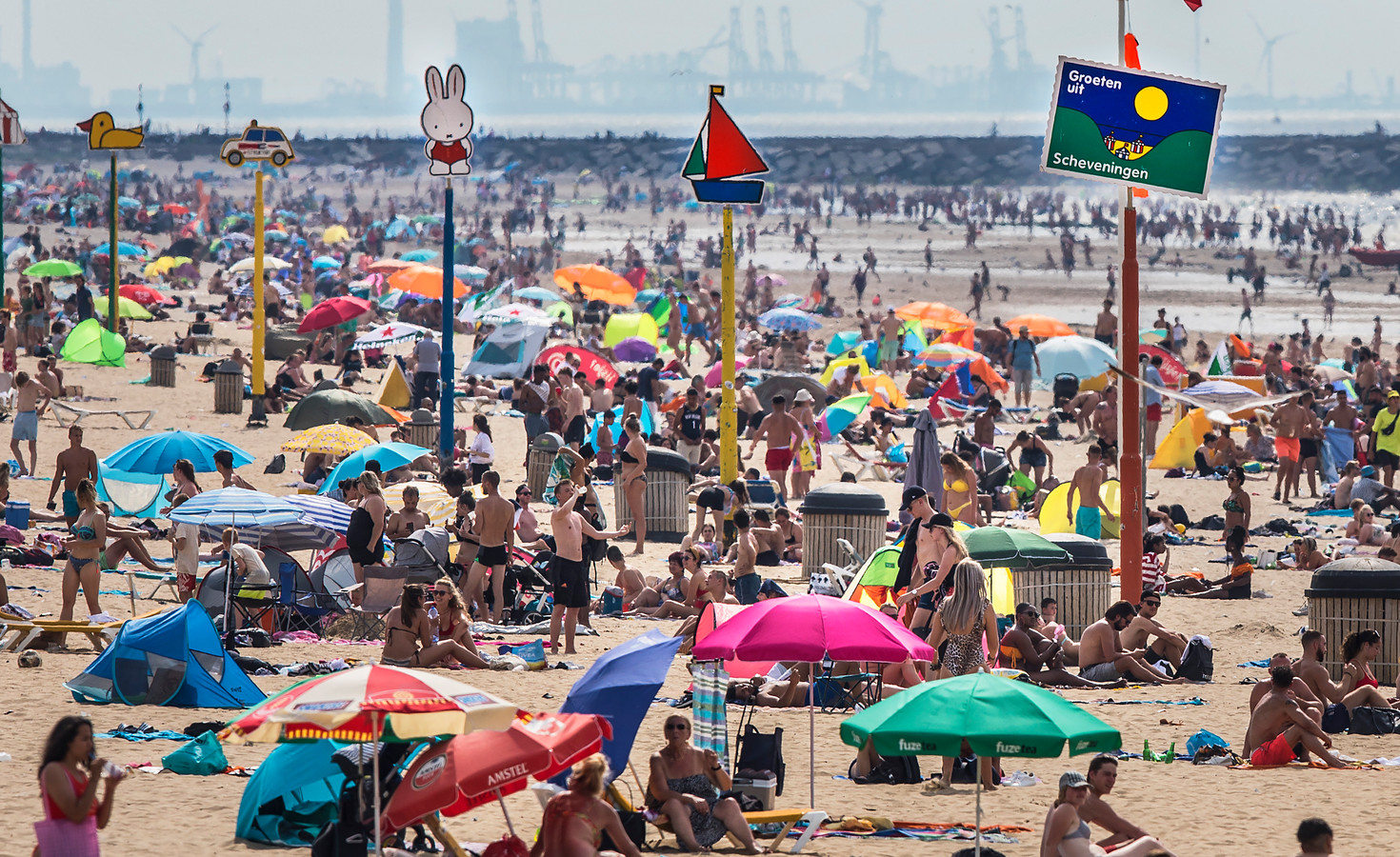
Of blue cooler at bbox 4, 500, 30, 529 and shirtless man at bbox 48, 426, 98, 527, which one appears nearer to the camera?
shirtless man at bbox 48, 426, 98, 527

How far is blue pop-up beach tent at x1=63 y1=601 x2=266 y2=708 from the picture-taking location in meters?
8.66

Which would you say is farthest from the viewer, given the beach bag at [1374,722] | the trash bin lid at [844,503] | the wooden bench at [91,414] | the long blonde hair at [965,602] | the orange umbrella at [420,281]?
the orange umbrella at [420,281]

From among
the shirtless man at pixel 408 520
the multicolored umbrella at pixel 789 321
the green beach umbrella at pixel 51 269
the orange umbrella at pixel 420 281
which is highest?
the green beach umbrella at pixel 51 269

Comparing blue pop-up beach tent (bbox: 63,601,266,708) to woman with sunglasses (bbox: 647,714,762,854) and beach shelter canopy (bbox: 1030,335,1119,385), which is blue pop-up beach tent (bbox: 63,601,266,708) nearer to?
woman with sunglasses (bbox: 647,714,762,854)

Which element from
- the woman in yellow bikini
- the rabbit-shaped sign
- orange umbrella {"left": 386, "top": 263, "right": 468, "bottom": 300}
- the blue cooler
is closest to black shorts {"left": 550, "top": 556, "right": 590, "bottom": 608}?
the woman in yellow bikini

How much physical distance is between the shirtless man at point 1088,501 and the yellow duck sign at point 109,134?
59.1 ft

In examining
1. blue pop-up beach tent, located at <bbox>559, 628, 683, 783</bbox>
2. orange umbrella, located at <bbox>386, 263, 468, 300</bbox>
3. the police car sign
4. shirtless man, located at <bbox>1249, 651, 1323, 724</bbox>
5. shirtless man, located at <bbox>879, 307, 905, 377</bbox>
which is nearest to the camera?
blue pop-up beach tent, located at <bbox>559, 628, 683, 783</bbox>

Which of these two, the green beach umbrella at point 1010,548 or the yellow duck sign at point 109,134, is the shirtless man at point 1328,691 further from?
the yellow duck sign at point 109,134

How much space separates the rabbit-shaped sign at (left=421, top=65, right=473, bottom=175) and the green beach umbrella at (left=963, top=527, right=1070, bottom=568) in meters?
7.08

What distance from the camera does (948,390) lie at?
24.0 m

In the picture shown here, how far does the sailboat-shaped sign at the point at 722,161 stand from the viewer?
46.1ft

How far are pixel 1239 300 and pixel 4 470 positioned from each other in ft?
121

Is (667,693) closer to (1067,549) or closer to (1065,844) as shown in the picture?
(1067,549)

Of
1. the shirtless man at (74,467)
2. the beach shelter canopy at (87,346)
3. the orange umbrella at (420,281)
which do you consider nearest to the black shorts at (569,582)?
the shirtless man at (74,467)
